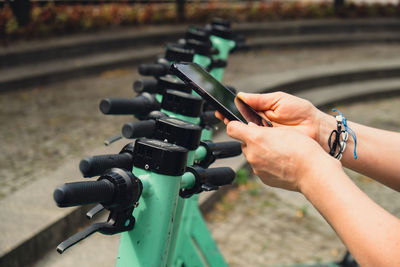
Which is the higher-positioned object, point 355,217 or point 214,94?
point 214,94

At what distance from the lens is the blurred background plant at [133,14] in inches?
293

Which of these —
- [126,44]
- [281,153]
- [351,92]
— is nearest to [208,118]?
[281,153]

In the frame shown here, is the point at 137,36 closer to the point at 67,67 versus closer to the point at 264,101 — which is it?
the point at 67,67

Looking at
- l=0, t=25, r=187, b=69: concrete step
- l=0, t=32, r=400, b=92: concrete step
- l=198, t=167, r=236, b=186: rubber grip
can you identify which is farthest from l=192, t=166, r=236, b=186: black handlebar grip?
l=0, t=25, r=187, b=69: concrete step

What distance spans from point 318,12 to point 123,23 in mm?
5093

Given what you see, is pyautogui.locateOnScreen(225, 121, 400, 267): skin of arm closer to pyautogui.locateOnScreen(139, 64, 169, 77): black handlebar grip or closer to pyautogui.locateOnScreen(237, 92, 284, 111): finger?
pyautogui.locateOnScreen(237, 92, 284, 111): finger

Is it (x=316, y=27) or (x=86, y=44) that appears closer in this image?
(x=86, y=44)

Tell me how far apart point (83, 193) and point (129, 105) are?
24.6 inches

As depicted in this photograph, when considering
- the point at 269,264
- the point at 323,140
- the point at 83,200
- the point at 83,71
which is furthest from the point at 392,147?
the point at 83,71

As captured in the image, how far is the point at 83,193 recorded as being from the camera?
3.57 feet

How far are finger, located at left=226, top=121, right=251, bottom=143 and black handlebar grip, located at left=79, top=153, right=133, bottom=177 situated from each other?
267 mm

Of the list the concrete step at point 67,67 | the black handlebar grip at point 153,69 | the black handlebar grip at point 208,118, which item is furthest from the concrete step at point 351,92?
the black handlebar grip at point 208,118

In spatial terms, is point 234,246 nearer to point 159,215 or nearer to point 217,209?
point 217,209

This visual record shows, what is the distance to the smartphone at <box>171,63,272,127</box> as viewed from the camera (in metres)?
1.29
